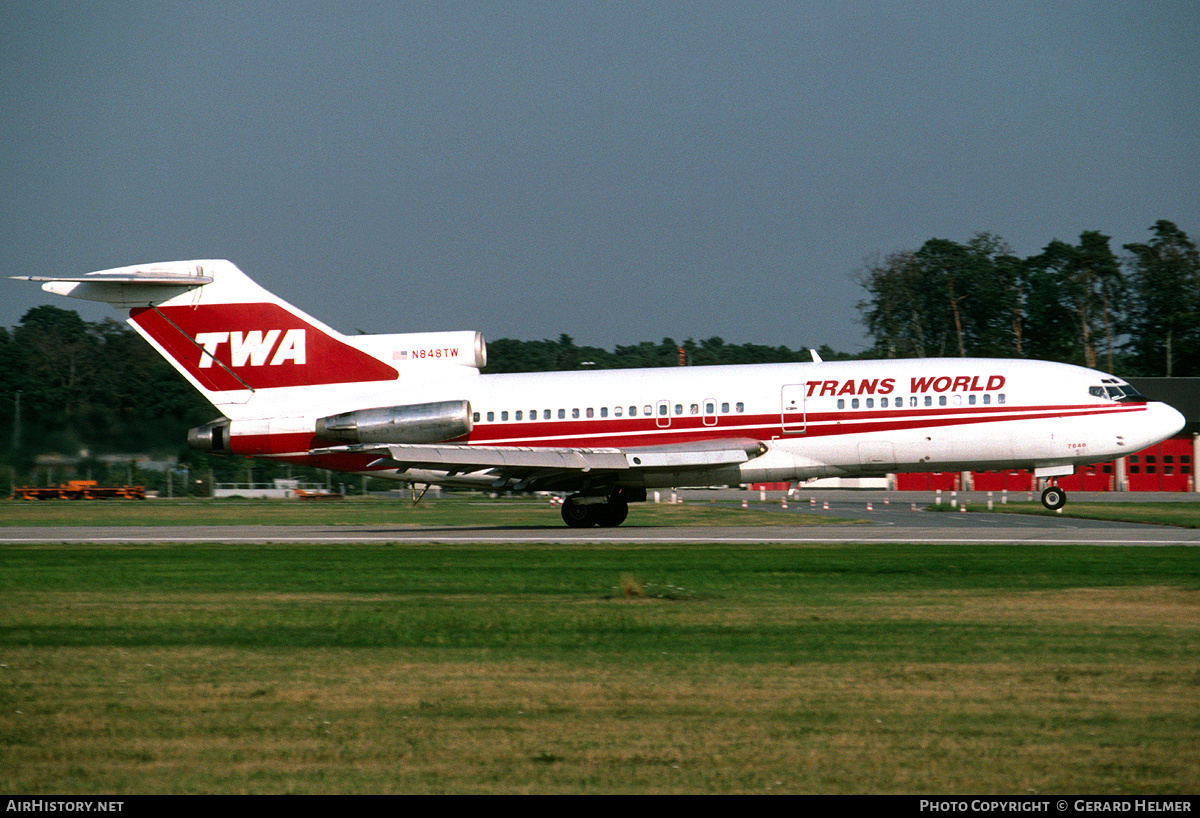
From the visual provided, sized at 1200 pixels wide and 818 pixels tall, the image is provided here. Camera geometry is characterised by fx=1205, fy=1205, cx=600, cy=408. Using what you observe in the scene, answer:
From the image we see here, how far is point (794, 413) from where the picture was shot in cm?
2994

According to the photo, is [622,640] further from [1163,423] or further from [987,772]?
[1163,423]

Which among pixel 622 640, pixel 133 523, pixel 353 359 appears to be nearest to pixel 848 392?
pixel 353 359

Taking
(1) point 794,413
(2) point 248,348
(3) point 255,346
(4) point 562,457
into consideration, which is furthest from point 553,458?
(2) point 248,348

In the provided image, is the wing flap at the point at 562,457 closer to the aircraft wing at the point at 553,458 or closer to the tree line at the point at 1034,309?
the aircraft wing at the point at 553,458

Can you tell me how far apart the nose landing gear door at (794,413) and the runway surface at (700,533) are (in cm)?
247

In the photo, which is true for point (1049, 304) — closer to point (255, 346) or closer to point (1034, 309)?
point (1034, 309)

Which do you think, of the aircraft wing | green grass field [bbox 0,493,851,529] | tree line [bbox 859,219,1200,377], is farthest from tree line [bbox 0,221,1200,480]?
the aircraft wing

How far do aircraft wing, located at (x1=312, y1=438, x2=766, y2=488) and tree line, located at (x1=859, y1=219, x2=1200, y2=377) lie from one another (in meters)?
61.7

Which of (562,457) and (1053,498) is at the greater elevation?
(562,457)

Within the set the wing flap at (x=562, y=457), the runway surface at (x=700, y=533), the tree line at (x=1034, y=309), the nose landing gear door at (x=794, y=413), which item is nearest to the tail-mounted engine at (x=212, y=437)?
the runway surface at (x=700, y=533)

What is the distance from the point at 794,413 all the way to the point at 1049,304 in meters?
73.5

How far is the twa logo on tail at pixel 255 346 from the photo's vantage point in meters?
31.5

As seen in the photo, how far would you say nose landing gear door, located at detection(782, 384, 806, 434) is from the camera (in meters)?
29.9

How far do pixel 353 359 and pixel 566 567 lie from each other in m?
13.9
